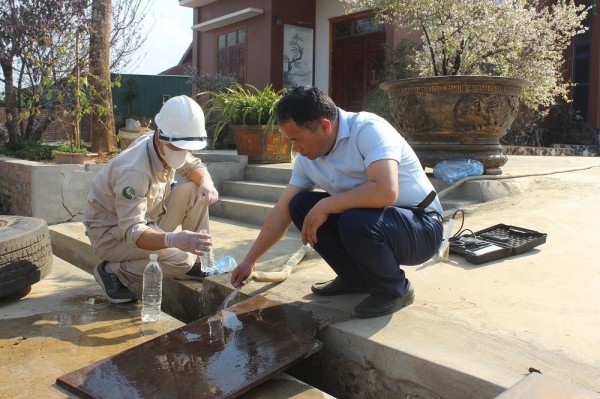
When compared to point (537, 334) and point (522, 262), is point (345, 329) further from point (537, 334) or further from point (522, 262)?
point (522, 262)

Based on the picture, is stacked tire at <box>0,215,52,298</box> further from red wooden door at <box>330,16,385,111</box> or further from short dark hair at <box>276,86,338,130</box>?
red wooden door at <box>330,16,385,111</box>

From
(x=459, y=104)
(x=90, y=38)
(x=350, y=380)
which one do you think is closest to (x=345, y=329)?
(x=350, y=380)

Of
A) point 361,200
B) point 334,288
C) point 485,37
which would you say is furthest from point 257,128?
point 361,200

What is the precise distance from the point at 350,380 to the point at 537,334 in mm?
755

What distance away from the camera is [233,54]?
12656mm

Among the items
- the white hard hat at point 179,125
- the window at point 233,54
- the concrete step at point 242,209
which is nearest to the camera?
the white hard hat at point 179,125

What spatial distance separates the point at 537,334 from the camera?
6.92 feet

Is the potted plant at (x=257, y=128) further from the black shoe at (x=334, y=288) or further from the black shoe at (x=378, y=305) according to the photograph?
the black shoe at (x=378, y=305)

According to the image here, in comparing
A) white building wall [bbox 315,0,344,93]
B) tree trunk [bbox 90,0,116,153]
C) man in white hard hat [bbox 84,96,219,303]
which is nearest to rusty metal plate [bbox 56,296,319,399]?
man in white hard hat [bbox 84,96,219,303]

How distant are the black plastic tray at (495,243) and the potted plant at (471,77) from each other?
1.38 m

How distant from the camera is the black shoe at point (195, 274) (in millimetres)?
3234

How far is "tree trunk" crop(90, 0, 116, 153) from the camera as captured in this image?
6320 millimetres

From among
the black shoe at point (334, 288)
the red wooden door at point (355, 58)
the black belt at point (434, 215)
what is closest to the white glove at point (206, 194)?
the black shoe at point (334, 288)

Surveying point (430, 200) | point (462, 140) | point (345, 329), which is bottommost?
point (345, 329)
